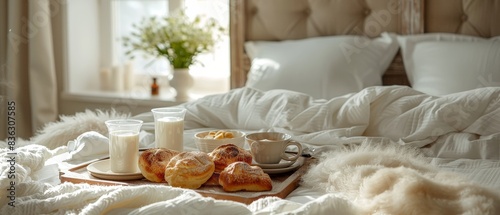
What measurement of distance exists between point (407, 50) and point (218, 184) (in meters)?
1.57

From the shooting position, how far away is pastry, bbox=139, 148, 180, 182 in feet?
3.91

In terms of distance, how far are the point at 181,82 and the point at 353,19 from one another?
0.96 m

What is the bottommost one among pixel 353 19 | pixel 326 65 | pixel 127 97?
pixel 127 97

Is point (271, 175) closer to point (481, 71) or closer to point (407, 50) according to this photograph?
point (481, 71)

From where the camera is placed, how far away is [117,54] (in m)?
3.73

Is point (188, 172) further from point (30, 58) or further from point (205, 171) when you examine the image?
point (30, 58)

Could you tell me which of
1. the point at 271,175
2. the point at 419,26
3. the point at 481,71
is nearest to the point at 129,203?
the point at 271,175

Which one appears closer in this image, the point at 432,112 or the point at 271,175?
the point at 271,175

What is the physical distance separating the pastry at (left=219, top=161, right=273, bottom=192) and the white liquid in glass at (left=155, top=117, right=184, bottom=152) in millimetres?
286

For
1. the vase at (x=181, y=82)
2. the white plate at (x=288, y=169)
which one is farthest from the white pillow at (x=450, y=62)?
the vase at (x=181, y=82)

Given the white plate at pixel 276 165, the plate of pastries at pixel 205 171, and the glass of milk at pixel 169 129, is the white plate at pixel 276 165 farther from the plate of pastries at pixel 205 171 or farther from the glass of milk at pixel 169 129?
the glass of milk at pixel 169 129

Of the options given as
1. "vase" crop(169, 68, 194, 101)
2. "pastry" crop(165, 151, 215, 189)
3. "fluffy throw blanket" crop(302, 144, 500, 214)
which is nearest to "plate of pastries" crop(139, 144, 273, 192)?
"pastry" crop(165, 151, 215, 189)

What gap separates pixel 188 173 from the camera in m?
1.13

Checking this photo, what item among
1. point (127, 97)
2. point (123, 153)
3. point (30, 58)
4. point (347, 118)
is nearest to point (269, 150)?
point (123, 153)
